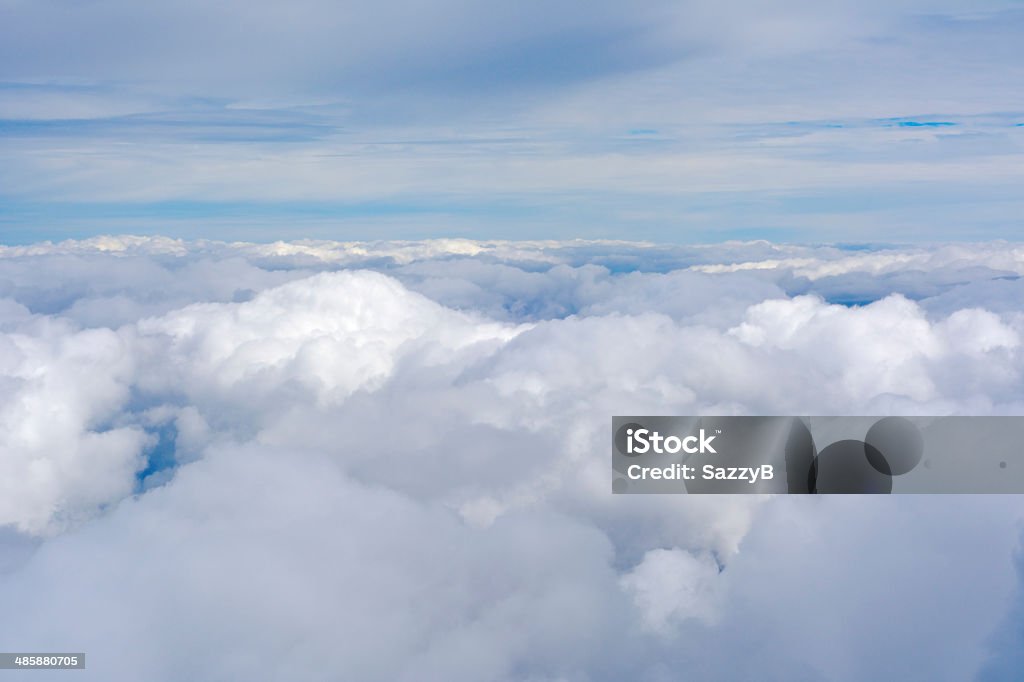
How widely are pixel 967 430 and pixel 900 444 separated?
502 centimetres

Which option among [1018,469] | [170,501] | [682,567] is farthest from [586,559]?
[1018,469]

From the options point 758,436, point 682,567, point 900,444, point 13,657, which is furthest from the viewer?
point 682,567

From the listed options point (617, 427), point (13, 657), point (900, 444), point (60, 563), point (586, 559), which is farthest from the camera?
point (586, 559)

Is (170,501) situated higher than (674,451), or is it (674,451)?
(674,451)

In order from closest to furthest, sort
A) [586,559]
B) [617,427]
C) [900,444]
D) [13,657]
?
[900,444] < [617,427] < [13,657] < [586,559]

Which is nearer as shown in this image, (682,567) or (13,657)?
(13,657)

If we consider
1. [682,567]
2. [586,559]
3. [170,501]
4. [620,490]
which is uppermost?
[620,490]

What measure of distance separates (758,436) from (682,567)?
167 metres

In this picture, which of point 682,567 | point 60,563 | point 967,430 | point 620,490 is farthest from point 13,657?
point 682,567

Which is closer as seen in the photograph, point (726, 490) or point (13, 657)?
point (726, 490)

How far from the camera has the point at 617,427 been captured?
1166 inches

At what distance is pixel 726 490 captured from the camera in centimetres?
2900

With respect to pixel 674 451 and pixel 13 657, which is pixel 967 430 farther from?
pixel 13 657

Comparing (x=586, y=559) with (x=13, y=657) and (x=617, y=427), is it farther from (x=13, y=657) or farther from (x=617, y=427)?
(x=617, y=427)
